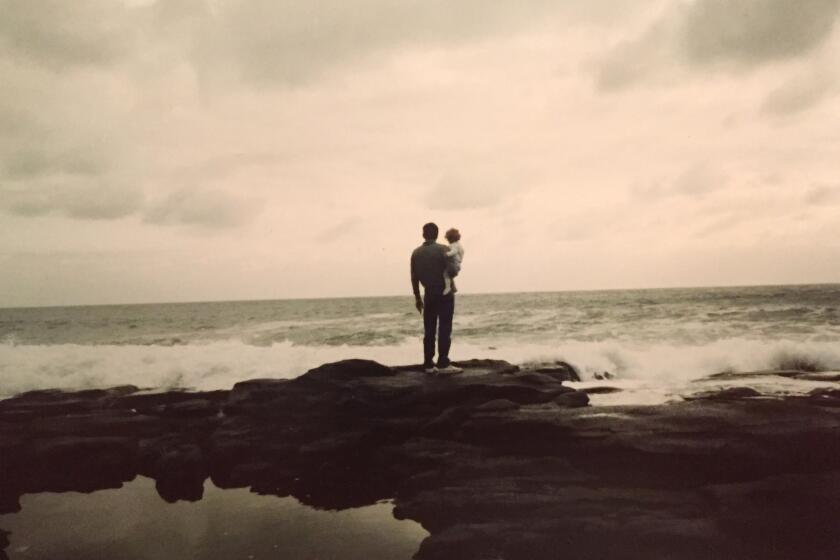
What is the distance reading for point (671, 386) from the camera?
418 inches

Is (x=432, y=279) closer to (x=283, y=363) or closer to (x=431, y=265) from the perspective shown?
(x=431, y=265)

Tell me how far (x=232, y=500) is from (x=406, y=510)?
7.31ft

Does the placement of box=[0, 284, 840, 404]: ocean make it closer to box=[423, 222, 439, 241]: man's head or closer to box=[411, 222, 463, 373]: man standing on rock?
box=[411, 222, 463, 373]: man standing on rock

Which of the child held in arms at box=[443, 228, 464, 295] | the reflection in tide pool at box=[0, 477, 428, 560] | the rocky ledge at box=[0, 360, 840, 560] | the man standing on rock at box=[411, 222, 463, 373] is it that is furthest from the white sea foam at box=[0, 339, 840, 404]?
the reflection in tide pool at box=[0, 477, 428, 560]

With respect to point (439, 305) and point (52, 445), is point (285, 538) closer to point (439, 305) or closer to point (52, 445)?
point (439, 305)

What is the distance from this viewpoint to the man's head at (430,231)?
9039mm

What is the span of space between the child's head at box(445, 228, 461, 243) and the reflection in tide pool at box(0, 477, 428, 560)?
436 cm

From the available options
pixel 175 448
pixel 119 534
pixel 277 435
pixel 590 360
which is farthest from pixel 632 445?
pixel 590 360

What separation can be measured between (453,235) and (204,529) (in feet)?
17.7

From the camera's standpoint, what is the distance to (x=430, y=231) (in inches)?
356

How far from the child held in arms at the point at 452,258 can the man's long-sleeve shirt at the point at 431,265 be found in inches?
3.4

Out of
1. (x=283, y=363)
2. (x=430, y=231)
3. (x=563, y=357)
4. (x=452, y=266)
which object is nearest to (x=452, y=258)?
(x=452, y=266)

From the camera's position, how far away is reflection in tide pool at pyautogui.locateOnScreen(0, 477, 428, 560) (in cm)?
504

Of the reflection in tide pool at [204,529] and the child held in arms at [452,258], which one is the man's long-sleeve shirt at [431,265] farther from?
the reflection in tide pool at [204,529]
